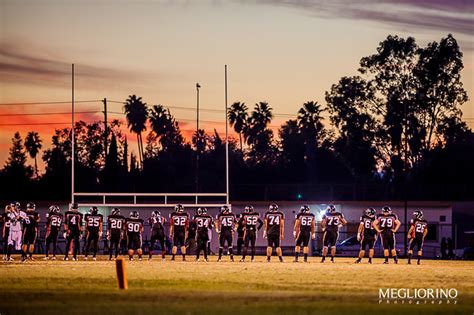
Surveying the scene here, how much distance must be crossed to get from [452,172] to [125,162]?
3348 cm

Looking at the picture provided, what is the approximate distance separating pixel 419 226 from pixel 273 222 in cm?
529

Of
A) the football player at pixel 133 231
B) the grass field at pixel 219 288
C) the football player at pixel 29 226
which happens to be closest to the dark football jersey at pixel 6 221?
the football player at pixel 29 226

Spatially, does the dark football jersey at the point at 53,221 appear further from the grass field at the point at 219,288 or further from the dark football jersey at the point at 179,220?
the grass field at the point at 219,288

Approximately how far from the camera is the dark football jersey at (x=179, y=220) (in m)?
39.9

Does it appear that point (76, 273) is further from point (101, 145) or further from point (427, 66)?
point (101, 145)

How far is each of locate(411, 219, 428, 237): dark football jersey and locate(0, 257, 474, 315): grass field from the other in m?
4.00

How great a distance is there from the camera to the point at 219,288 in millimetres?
24922

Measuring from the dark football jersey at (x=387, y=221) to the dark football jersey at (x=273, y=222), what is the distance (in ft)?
11.8

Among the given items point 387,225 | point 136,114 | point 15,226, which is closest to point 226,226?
point 387,225

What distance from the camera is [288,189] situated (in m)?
77.5

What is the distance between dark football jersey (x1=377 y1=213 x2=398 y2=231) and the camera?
3884cm

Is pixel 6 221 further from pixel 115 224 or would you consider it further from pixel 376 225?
pixel 376 225

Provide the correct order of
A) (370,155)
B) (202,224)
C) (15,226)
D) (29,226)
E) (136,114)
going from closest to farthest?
(29,226) → (202,224) → (15,226) → (370,155) → (136,114)

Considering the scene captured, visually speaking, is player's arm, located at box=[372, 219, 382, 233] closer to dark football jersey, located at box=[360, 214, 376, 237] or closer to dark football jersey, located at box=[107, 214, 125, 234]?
dark football jersey, located at box=[360, 214, 376, 237]
